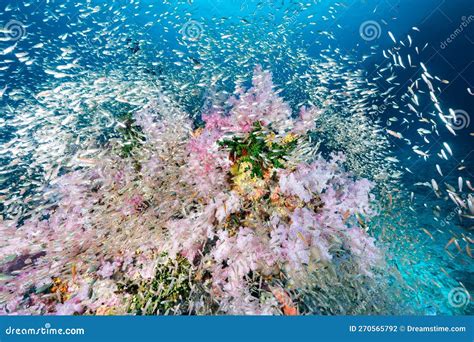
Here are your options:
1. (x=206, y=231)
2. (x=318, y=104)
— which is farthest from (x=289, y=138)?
(x=318, y=104)

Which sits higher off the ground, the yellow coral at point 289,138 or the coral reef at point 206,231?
the yellow coral at point 289,138

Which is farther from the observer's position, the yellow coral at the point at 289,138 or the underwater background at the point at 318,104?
the underwater background at the point at 318,104

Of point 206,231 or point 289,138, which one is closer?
point 206,231

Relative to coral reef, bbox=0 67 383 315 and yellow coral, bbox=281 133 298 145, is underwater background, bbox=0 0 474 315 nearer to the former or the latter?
coral reef, bbox=0 67 383 315

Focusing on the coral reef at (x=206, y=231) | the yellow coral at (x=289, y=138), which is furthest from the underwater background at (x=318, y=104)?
the yellow coral at (x=289, y=138)

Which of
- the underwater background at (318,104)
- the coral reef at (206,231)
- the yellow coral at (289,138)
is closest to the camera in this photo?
the coral reef at (206,231)

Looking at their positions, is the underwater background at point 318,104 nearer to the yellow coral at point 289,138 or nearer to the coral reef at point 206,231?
the coral reef at point 206,231

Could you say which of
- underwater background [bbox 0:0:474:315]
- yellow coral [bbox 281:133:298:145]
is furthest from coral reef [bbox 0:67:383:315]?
underwater background [bbox 0:0:474:315]

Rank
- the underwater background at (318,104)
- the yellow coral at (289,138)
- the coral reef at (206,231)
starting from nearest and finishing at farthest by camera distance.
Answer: the coral reef at (206,231), the yellow coral at (289,138), the underwater background at (318,104)

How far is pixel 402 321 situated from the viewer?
3.42 m

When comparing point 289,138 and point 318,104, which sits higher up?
point 289,138

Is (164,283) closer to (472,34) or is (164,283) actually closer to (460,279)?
(460,279)

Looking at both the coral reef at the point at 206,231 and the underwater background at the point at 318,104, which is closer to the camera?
the coral reef at the point at 206,231

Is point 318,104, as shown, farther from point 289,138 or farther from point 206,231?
point 206,231
